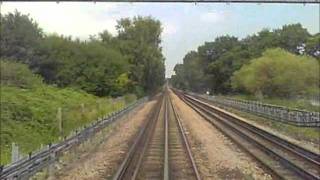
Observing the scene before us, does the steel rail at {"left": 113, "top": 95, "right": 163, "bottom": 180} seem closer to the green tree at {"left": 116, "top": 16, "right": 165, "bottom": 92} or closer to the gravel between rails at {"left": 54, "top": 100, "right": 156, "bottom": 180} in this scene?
the gravel between rails at {"left": 54, "top": 100, "right": 156, "bottom": 180}

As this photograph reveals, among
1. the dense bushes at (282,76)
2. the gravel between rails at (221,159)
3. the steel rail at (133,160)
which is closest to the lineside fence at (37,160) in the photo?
the steel rail at (133,160)

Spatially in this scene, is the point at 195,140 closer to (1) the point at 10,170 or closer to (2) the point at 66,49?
(1) the point at 10,170

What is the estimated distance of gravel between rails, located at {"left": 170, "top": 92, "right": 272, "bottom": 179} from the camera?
1891 centimetres

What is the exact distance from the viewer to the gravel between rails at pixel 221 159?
18.9m

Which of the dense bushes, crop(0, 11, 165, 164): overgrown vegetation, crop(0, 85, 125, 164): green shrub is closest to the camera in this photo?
crop(0, 85, 125, 164): green shrub

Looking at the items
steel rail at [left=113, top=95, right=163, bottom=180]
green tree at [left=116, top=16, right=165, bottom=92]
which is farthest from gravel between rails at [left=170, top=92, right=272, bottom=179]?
green tree at [left=116, top=16, right=165, bottom=92]

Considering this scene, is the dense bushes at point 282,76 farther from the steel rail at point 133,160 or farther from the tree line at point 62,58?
the steel rail at point 133,160

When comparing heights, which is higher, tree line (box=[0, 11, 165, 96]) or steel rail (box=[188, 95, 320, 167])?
tree line (box=[0, 11, 165, 96])

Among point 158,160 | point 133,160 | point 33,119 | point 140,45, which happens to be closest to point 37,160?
point 133,160

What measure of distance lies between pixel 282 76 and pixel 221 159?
5970 cm

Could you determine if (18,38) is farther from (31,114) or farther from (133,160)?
(133,160)

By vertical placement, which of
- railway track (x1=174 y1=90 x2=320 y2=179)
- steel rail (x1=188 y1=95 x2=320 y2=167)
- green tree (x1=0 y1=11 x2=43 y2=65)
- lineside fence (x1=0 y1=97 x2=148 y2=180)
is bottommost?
railway track (x1=174 y1=90 x2=320 y2=179)

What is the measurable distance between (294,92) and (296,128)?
42082 mm

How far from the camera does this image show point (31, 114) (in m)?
30.5
